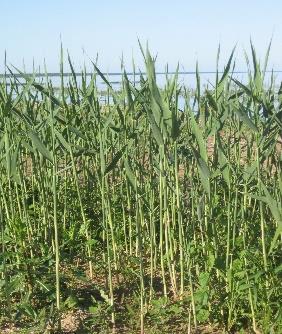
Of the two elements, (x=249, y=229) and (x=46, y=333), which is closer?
(x=46, y=333)

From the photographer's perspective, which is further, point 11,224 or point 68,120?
point 11,224

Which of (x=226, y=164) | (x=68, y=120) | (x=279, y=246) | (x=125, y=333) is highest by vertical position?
(x=68, y=120)

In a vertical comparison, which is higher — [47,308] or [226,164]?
[226,164]

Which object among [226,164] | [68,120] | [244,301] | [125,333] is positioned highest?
[68,120]

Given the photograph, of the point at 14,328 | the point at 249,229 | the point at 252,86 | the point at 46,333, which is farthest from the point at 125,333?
the point at 252,86

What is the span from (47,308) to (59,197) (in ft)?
3.76

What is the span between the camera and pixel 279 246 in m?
2.60

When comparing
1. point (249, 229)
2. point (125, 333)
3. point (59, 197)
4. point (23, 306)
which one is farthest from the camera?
point (59, 197)

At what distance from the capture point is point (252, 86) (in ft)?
8.43

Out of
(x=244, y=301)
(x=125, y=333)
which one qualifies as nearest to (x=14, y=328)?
(x=125, y=333)

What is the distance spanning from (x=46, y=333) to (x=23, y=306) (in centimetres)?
19

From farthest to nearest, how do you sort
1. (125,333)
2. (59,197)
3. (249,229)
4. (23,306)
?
(59,197)
(249,229)
(125,333)
(23,306)

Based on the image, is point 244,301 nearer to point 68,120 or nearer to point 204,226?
point 204,226

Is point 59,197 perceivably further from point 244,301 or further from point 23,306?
point 244,301
